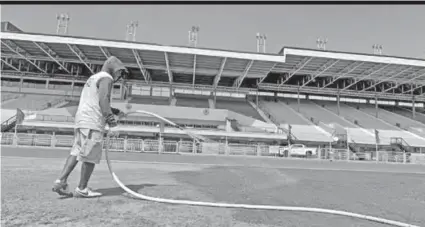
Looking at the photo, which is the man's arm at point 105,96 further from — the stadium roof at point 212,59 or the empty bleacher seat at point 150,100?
the empty bleacher seat at point 150,100

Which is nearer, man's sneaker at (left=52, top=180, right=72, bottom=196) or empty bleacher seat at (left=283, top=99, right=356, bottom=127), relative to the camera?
man's sneaker at (left=52, top=180, right=72, bottom=196)

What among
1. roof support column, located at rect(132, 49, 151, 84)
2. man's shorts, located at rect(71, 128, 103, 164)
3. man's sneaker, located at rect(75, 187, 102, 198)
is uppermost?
roof support column, located at rect(132, 49, 151, 84)

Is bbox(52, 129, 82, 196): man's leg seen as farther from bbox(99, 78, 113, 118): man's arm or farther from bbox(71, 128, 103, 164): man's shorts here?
bbox(99, 78, 113, 118): man's arm

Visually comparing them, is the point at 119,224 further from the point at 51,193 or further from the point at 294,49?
the point at 294,49

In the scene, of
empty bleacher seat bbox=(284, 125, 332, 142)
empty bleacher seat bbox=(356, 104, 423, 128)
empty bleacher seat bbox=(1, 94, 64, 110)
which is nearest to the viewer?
empty bleacher seat bbox=(284, 125, 332, 142)

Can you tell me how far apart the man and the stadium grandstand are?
1672 centimetres

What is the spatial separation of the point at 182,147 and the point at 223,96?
1946 cm

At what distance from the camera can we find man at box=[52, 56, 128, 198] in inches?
117

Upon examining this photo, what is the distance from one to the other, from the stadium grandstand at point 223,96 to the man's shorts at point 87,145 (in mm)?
16745

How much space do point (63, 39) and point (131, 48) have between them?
5808 millimetres

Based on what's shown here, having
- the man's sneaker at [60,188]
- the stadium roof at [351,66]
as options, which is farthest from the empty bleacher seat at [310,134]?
the man's sneaker at [60,188]

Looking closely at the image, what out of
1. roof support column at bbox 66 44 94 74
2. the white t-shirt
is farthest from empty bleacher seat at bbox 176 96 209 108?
the white t-shirt

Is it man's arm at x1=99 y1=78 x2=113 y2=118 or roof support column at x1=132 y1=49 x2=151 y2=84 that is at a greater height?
roof support column at x1=132 y1=49 x2=151 y2=84

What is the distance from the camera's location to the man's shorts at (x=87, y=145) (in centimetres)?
299
